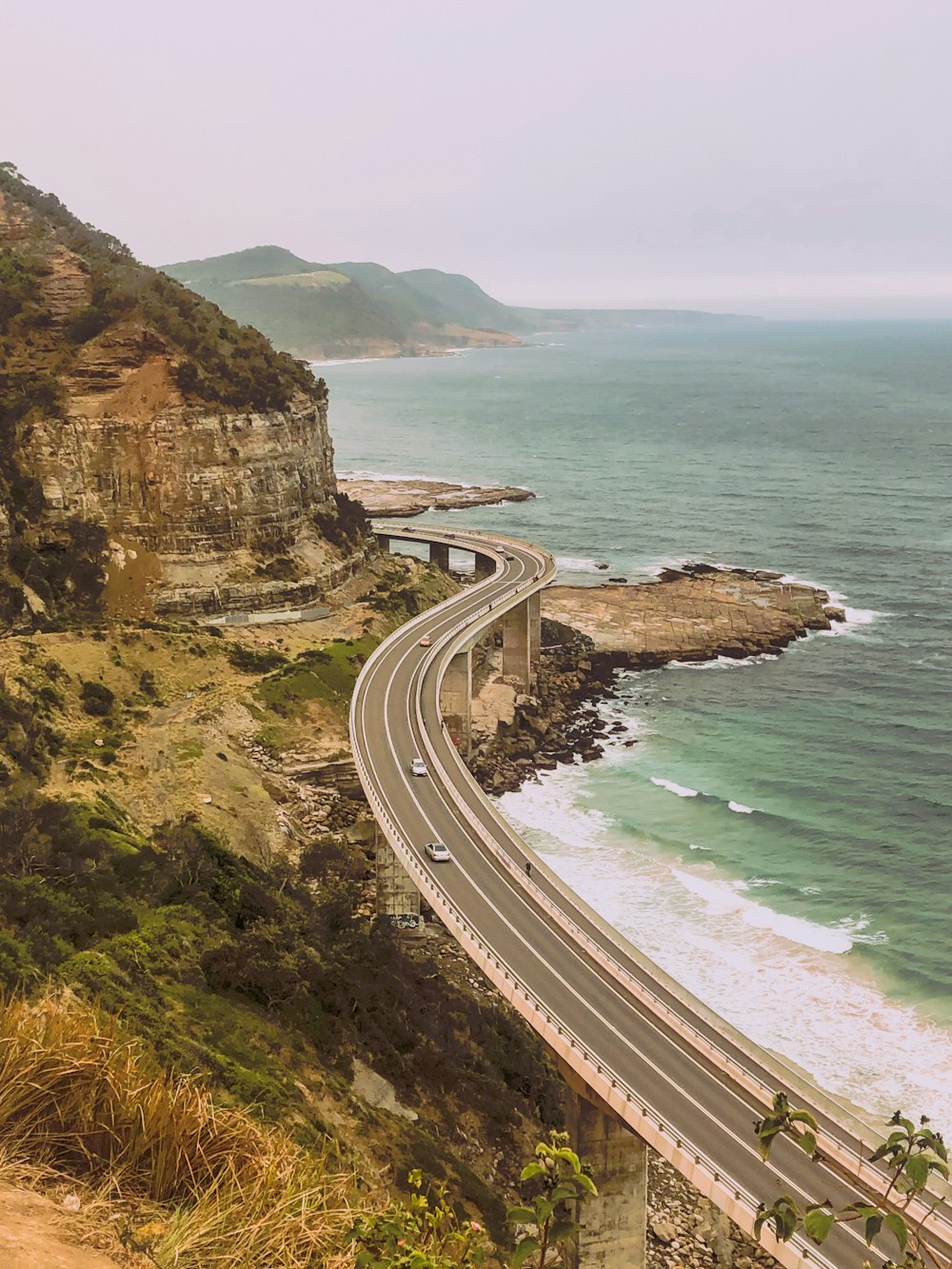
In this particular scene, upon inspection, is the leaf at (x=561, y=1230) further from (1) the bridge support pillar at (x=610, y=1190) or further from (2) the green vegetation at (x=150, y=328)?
(2) the green vegetation at (x=150, y=328)

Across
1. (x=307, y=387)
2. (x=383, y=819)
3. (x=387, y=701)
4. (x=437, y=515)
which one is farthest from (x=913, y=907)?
(x=437, y=515)

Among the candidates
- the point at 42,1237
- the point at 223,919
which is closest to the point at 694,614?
the point at 223,919

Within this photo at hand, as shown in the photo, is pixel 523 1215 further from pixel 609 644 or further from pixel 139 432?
pixel 609 644

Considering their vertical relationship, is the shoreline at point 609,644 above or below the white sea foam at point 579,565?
below

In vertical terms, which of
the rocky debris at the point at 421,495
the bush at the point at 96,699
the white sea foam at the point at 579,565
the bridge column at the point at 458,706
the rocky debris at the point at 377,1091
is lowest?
the rocky debris at the point at 377,1091

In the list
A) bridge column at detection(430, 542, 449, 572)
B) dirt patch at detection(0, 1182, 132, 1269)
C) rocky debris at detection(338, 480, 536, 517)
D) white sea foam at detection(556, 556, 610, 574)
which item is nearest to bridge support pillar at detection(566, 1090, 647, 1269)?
dirt patch at detection(0, 1182, 132, 1269)

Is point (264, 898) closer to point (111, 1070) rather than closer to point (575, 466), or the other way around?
point (111, 1070)

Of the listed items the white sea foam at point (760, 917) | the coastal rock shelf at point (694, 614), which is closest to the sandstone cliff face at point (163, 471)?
the coastal rock shelf at point (694, 614)
